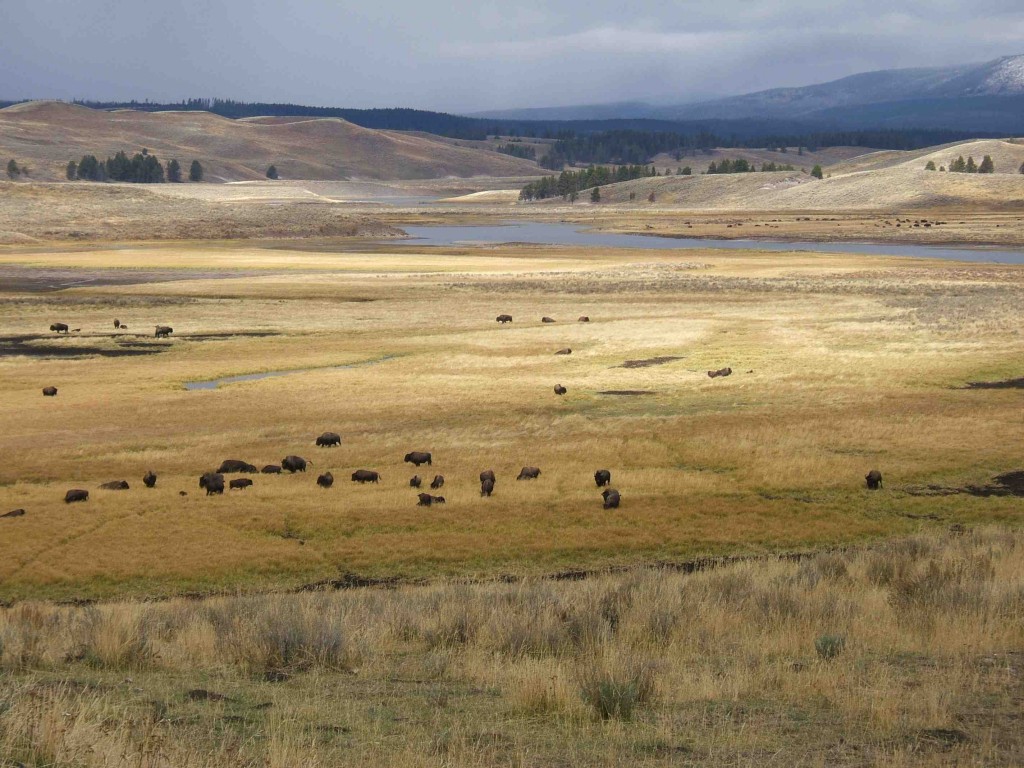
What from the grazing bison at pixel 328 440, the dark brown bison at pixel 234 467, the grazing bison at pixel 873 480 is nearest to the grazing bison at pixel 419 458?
the grazing bison at pixel 328 440

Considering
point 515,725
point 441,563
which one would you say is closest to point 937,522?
point 441,563

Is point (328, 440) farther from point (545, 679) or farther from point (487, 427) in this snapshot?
point (545, 679)

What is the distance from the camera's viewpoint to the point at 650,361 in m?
52.8

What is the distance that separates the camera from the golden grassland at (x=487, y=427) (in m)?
25.1

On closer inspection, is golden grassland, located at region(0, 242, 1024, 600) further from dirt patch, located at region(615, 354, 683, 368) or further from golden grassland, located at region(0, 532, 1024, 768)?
golden grassland, located at region(0, 532, 1024, 768)

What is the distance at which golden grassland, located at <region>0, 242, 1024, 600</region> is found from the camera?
2508 cm

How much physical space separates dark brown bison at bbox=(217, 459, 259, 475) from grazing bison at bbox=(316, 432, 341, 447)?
3804mm

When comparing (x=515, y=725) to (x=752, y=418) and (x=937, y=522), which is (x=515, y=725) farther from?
(x=752, y=418)

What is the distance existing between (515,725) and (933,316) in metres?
60.7

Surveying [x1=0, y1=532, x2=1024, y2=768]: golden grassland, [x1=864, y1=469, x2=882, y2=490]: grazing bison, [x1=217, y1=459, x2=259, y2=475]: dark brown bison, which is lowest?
[x1=217, y1=459, x2=259, y2=475]: dark brown bison

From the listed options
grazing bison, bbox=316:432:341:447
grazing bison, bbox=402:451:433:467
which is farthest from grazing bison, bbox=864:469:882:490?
grazing bison, bbox=316:432:341:447

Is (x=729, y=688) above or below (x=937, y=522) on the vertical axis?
above

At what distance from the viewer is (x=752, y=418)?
3825 centimetres

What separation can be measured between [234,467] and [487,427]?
960 cm
